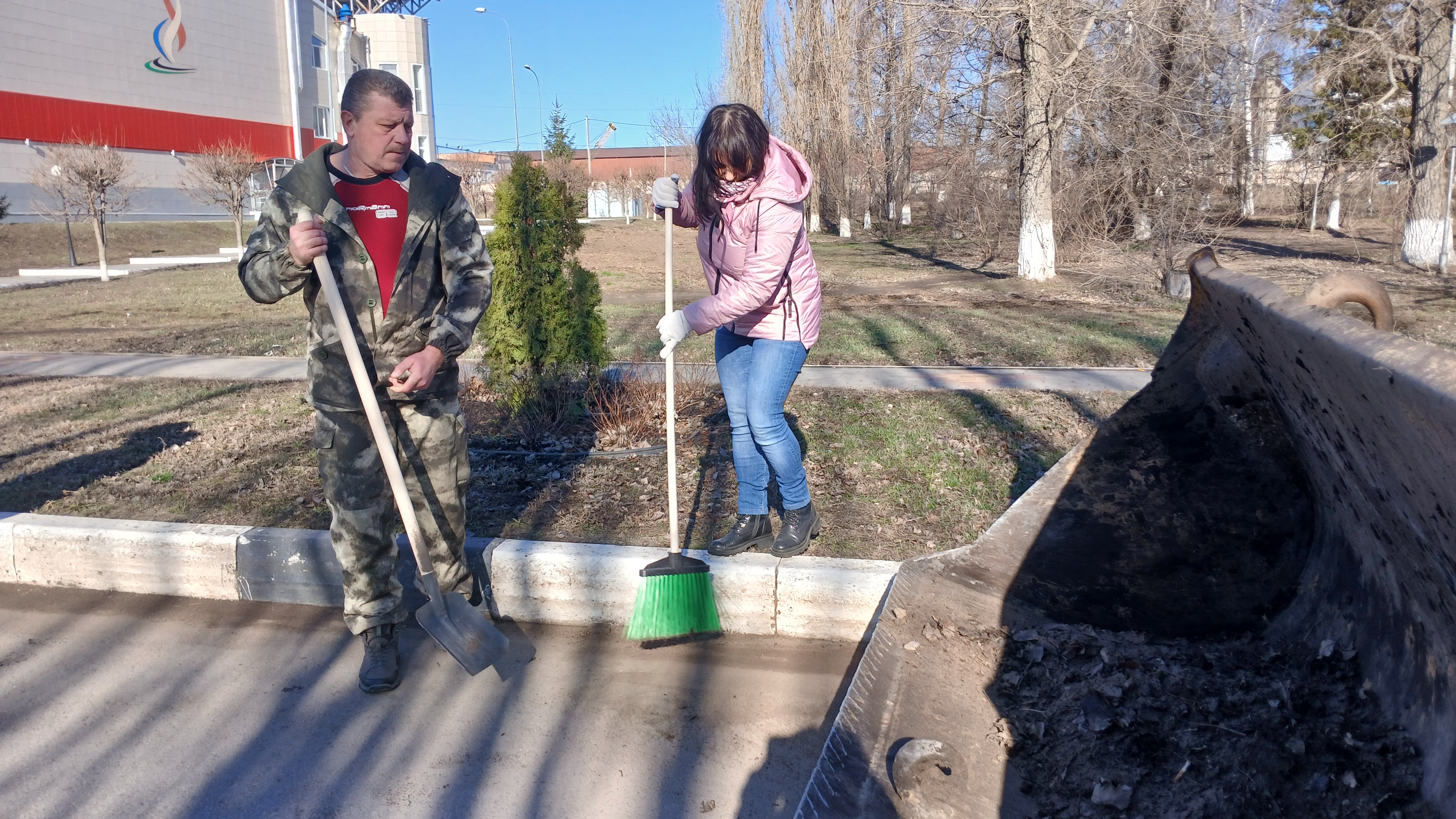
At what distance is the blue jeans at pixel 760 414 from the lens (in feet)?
11.5

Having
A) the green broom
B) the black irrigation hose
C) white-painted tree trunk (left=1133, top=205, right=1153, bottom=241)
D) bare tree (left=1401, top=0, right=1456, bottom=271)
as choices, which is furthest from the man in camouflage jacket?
bare tree (left=1401, top=0, right=1456, bottom=271)

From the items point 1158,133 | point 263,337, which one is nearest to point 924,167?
point 1158,133

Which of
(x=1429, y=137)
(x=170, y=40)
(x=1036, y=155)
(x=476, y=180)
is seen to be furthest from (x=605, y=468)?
(x=170, y=40)

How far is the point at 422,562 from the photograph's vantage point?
301cm

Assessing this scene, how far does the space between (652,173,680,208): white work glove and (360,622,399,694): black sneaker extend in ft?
5.73

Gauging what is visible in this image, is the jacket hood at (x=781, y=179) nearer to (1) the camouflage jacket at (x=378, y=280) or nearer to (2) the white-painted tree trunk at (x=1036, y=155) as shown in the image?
(1) the camouflage jacket at (x=378, y=280)

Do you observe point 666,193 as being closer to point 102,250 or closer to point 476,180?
point 102,250

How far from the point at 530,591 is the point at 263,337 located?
8083 millimetres

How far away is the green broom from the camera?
3295mm

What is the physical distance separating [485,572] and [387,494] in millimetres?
613

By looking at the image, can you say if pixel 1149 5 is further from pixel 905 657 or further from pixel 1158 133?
pixel 905 657

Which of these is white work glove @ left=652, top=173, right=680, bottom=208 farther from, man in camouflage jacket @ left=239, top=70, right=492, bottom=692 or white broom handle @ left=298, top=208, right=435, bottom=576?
white broom handle @ left=298, top=208, right=435, bottom=576

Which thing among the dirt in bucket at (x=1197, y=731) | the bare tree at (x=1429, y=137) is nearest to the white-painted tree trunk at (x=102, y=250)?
the dirt in bucket at (x=1197, y=731)

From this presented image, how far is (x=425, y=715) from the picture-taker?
2.97 m
